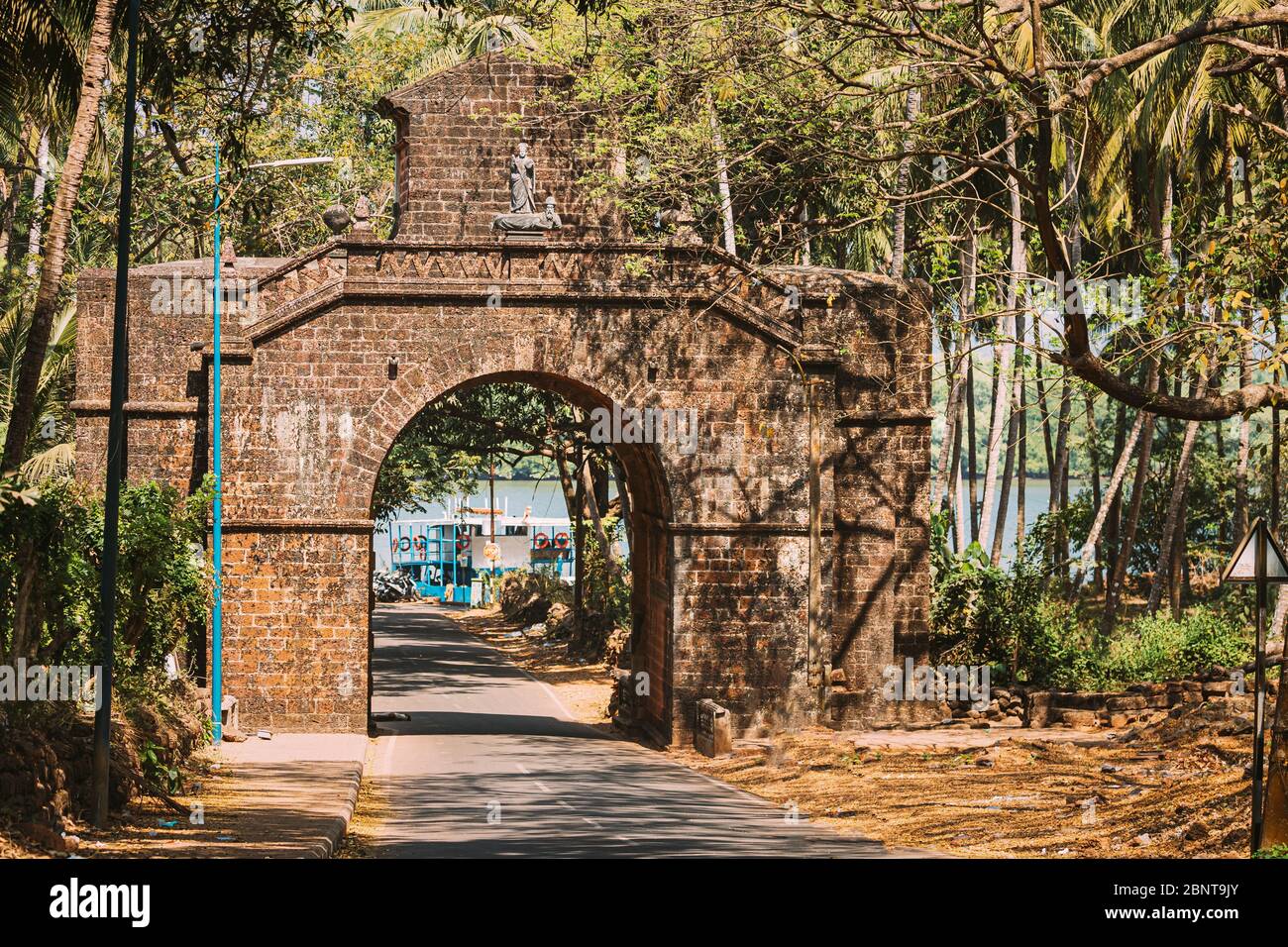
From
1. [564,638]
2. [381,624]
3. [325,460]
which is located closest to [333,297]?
[325,460]

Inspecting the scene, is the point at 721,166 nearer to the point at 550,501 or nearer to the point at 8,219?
the point at 8,219

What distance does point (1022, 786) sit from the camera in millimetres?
18844

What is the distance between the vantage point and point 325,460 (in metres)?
23.8

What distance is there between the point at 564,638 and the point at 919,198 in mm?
30088

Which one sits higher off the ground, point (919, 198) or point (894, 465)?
point (919, 198)

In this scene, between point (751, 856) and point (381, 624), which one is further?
point (381, 624)

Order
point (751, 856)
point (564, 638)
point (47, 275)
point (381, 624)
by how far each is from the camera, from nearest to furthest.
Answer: point (751, 856), point (47, 275), point (564, 638), point (381, 624)

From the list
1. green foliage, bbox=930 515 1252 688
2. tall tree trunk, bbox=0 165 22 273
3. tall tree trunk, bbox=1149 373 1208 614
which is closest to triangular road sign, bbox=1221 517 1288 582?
green foliage, bbox=930 515 1252 688

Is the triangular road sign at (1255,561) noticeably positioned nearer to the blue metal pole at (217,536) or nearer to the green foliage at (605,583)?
the blue metal pole at (217,536)

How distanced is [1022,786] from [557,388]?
9.93 metres

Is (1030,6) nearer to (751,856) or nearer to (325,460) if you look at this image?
(751,856)

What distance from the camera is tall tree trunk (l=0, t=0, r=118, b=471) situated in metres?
16.1

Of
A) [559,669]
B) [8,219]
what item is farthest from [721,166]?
[8,219]

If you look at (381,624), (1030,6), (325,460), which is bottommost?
(381,624)
